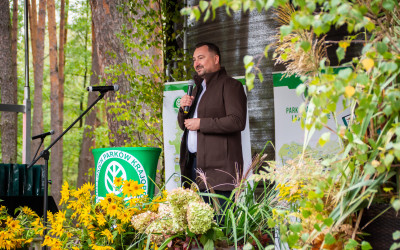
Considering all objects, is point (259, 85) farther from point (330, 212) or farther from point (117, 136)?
point (330, 212)

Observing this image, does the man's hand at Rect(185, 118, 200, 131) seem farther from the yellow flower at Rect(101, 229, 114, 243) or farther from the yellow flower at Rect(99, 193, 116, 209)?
the yellow flower at Rect(101, 229, 114, 243)

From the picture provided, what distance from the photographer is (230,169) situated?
4.04 metres

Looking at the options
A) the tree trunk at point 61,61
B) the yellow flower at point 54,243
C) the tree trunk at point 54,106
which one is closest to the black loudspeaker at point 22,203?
the yellow flower at point 54,243

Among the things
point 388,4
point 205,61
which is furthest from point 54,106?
point 388,4

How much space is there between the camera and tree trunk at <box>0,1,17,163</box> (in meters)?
12.4

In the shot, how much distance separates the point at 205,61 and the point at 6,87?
30.4 ft

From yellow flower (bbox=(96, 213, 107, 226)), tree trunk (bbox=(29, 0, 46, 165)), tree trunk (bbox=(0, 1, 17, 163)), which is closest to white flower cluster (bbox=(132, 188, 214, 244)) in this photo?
yellow flower (bbox=(96, 213, 107, 226))

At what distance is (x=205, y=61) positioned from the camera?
13.7ft

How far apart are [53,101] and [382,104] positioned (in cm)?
1506

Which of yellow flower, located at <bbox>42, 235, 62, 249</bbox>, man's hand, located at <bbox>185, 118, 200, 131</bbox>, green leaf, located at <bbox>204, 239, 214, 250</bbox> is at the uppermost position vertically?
man's hand, located at <bbox>185, 118, 200, 131</bbox>

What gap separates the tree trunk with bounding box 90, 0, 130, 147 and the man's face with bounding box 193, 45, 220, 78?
104 inches

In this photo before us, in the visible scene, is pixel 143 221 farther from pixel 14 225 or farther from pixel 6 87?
pixel 6 87

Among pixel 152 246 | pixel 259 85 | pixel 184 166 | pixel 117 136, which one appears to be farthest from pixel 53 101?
pixel 152 246

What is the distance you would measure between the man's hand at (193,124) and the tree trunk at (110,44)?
2794 millimetres
